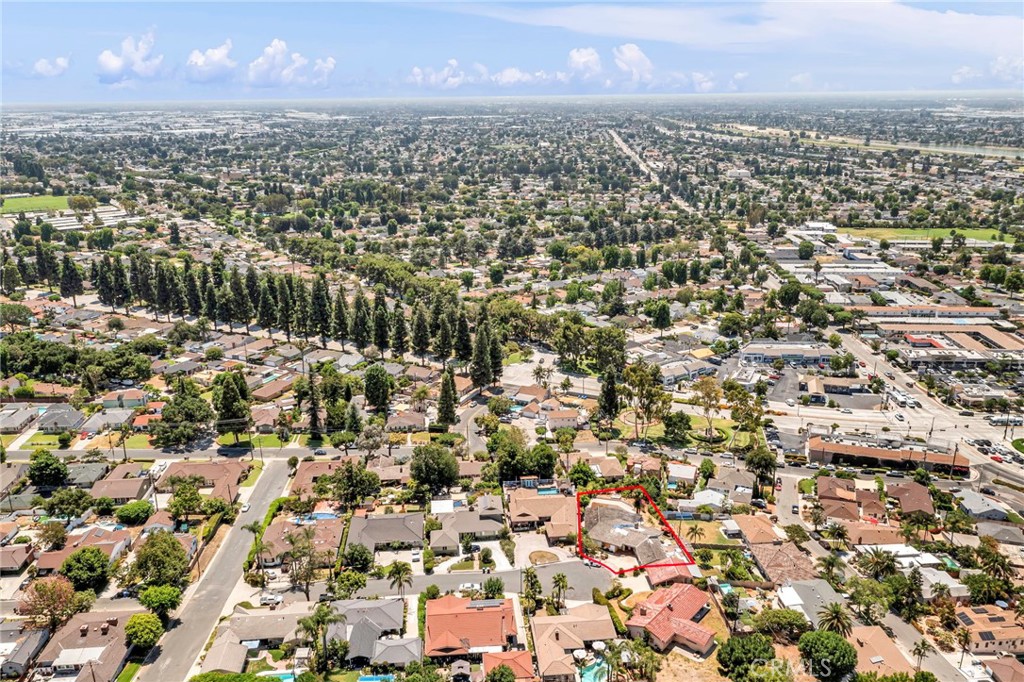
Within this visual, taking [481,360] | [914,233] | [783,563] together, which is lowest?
[783,563]

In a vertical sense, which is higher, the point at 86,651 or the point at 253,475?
the point at 86,651

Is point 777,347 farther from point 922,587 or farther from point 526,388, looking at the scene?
point 922,587

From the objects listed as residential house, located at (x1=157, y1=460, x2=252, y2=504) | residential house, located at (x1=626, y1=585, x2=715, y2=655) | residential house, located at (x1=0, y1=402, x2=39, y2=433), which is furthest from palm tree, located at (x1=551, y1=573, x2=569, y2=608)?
residential house, located at (x1=0, y1=402, x2=39, y2=433)

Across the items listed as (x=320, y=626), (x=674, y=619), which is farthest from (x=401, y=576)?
(x=674, y=619)

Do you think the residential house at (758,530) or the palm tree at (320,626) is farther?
the residential house at (758,530)

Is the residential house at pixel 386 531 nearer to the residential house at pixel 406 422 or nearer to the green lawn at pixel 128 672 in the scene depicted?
the green lawn at pixel 128 672

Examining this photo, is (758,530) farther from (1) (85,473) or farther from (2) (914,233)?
(2) (914,233)

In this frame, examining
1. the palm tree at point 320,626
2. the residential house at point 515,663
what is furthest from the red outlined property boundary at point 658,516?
the palm tree at point 320,626
